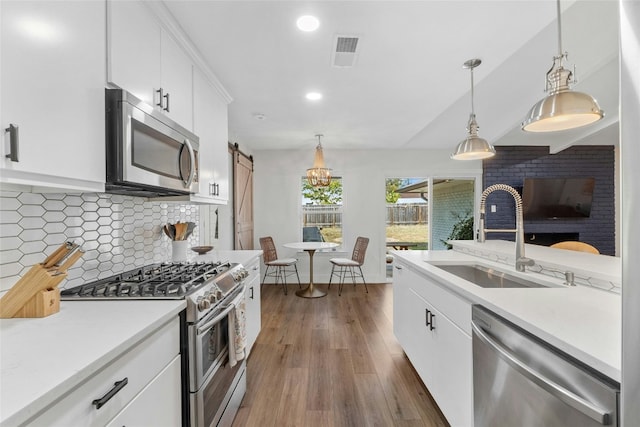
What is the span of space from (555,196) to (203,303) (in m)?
6.02

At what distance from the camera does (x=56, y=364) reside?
2.45 ft

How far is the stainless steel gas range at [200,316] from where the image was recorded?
4.29 feet

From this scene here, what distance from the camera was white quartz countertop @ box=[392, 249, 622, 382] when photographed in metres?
0.82

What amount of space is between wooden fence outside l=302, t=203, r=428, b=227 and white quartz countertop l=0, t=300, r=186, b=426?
14.4 ft

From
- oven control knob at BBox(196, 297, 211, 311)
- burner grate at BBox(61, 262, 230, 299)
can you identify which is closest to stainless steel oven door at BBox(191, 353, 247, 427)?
oven control knob at BBox(196, 297, 211, 311)

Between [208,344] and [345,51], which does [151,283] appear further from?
[345,51]

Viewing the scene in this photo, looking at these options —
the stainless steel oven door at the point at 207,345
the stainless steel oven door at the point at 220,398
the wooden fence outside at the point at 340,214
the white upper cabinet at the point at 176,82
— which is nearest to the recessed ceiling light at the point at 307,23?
the white upper cabinet at the point at 176,82

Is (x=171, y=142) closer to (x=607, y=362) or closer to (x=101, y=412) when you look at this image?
(x=101, y=412)

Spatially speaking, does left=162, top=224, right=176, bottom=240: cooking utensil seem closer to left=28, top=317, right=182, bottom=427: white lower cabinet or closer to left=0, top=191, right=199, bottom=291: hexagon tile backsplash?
left=0, top=191, right=199, bottom=291: hexagon tile backsplash

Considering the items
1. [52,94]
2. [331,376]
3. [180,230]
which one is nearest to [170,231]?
[180,230]

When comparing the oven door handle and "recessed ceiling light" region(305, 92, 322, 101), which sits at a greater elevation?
"recessed ceiling light" region(305, 92, 322, 101)

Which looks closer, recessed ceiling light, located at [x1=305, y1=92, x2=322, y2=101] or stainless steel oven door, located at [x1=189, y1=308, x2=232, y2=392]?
stainless steel oven door, located at [x1=189, y1=308, x2=232, y2=392]

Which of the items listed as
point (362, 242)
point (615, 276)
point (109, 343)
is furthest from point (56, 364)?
point (362, 242)

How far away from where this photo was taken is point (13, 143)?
2.84 ft
